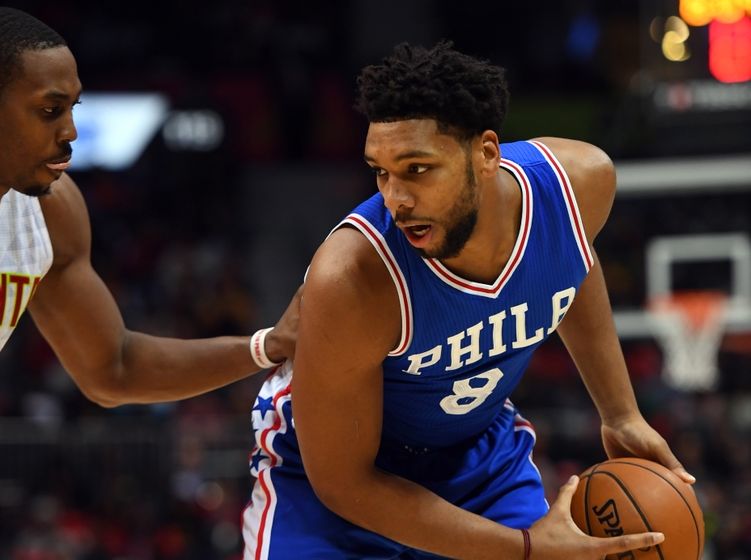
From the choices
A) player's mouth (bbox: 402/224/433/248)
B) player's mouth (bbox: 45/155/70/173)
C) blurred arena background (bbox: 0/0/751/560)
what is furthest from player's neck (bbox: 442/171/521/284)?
blurred arena background (bbox: 0/0/751/560)

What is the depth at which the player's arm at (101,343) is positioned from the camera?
369 centimetres

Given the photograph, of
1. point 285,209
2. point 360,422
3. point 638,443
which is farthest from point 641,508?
point 285,209

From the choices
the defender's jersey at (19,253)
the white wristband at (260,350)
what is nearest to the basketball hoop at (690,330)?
the white wristband at (260,350)

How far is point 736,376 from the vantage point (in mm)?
12031

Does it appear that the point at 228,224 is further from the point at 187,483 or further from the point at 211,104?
the point at 187,483

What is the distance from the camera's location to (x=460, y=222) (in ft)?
9.75

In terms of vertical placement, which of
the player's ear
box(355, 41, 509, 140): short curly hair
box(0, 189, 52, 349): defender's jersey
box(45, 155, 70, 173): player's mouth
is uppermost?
box(355, 41, 509, 140): short curly hair

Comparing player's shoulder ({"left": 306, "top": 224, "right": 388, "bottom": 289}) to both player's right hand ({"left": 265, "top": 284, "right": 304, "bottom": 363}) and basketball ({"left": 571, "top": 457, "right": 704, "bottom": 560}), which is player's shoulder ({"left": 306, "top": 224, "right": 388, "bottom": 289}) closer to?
player's right hand ({"left": 265, "top": 284, "right": 304, "bottom": 363})

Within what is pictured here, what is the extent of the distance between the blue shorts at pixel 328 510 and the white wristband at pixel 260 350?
0.10m

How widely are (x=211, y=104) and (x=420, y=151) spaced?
40.7 ft

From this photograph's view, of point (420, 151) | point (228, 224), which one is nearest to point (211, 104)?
point (228, 224)

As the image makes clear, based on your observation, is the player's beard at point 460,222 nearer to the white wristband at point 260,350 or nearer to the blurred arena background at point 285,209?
the white wristband at point 260,350

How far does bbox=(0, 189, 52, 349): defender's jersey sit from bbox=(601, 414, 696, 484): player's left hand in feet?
5.70

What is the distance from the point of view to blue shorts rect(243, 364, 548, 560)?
11.0ft
